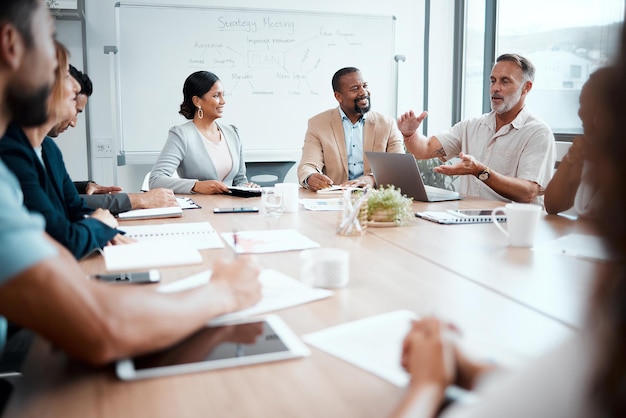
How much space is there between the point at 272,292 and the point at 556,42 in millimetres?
3567

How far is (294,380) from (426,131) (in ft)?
15.5

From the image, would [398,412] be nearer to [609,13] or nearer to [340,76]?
[340,76]

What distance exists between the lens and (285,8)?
15.6 ft

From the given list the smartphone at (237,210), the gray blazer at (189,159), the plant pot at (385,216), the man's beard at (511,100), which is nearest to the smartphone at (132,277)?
the plant pot at (385,216)

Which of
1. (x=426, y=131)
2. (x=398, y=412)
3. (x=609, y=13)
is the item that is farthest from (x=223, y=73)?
(x=398, y=412)

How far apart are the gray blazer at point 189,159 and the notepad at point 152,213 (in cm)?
77

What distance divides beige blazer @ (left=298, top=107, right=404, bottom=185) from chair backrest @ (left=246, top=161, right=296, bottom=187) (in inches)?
40.6

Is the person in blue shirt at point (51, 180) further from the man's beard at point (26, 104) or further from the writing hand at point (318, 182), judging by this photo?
the writing hand at point (318, 182)

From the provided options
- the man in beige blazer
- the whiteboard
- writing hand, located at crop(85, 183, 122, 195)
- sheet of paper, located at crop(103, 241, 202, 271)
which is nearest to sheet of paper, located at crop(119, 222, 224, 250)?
sheet of paper, located at crop(103, 241, 202, 271)

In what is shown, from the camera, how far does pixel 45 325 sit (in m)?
0.76

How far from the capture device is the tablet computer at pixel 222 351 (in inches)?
33.3

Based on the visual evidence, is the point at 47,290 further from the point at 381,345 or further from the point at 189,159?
the point at 189,159

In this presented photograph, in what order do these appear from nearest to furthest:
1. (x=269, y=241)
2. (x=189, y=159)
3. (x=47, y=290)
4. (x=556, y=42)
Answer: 1. (x=47, y=290)
2. (x=269, y=241)
3. (x=189, y=159)
4. (x=556, y=42)

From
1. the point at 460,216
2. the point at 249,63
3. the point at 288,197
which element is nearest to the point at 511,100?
the point at 460,216
